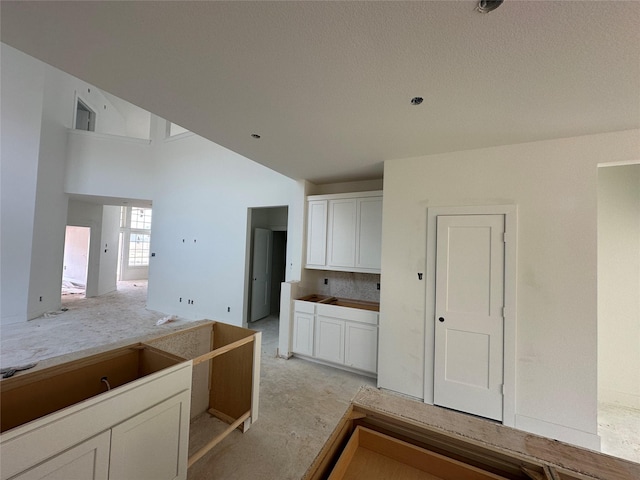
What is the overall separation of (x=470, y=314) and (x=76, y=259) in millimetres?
11898

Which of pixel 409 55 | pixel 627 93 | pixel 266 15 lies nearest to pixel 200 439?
pixel 266 15

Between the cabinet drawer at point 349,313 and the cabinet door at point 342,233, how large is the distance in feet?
2.05

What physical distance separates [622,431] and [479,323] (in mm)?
1550

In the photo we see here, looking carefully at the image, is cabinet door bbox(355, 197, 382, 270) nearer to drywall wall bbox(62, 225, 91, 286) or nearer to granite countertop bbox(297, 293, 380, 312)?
granite countertop bbox(297, 293, 380, 312)

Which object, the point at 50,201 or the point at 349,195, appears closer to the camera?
the point at 349,195

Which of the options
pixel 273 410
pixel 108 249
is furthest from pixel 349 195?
pixel 108 249

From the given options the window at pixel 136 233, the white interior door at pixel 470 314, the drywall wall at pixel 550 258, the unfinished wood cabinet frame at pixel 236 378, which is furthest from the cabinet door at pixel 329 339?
the window at pixel 136 233

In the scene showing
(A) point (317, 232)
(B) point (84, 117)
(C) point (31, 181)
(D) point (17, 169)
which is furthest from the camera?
(B) point (84, 117)

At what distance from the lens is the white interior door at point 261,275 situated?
5359 millimetres

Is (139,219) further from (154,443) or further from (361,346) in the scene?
(154,443)

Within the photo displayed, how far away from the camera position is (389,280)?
9.68ft

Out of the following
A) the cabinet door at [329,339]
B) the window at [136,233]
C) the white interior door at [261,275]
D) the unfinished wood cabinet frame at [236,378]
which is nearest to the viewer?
the unfinished wood cabinet frame at [236,378]

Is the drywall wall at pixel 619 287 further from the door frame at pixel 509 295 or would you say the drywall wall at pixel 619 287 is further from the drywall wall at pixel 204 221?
the drywall wall at pixel 204 221

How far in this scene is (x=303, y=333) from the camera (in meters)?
3.63
